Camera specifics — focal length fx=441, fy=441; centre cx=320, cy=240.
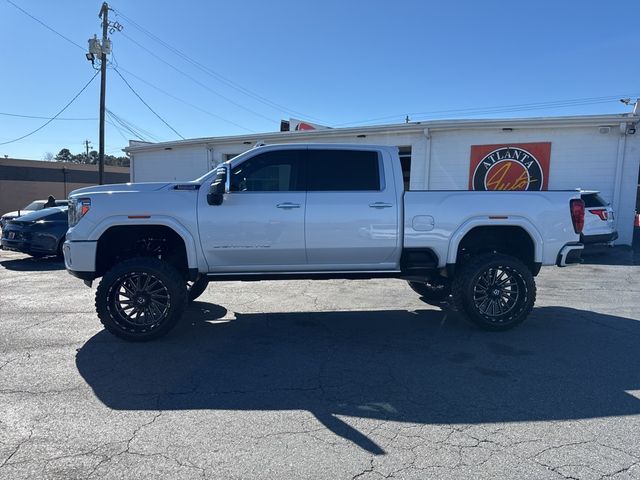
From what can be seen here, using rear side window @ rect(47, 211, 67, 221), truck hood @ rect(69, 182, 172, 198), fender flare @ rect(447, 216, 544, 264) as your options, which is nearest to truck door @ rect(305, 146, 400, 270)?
fender flare @ rect(447, 216, 544, 264)

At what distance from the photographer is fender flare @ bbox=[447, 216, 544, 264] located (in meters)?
5.29

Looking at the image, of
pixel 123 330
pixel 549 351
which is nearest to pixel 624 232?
pixel 549 351

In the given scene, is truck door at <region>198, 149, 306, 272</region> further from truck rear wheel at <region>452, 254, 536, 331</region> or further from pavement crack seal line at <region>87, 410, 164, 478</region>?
pavement crack seal line at <region>87, 410, 164, 478</region>

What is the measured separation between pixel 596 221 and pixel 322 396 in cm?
950

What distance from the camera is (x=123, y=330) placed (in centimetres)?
491

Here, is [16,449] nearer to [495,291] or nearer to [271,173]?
[271,173]

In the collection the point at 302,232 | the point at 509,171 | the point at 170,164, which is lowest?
the point at 302,232

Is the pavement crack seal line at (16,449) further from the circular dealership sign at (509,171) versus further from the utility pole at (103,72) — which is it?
the utility pole at (103,72)

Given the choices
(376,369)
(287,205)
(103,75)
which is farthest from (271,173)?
(103,75)

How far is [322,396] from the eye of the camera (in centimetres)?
365

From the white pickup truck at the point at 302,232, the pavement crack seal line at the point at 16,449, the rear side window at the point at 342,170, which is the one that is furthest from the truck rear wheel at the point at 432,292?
the pavement crack seal line at the point at 16,449

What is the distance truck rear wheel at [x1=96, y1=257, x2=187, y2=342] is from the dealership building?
11.2 meters

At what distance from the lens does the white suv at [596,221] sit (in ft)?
33.9

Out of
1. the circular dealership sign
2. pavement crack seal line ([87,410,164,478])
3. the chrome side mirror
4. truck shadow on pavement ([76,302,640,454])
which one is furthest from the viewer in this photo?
the circular dealership sign
